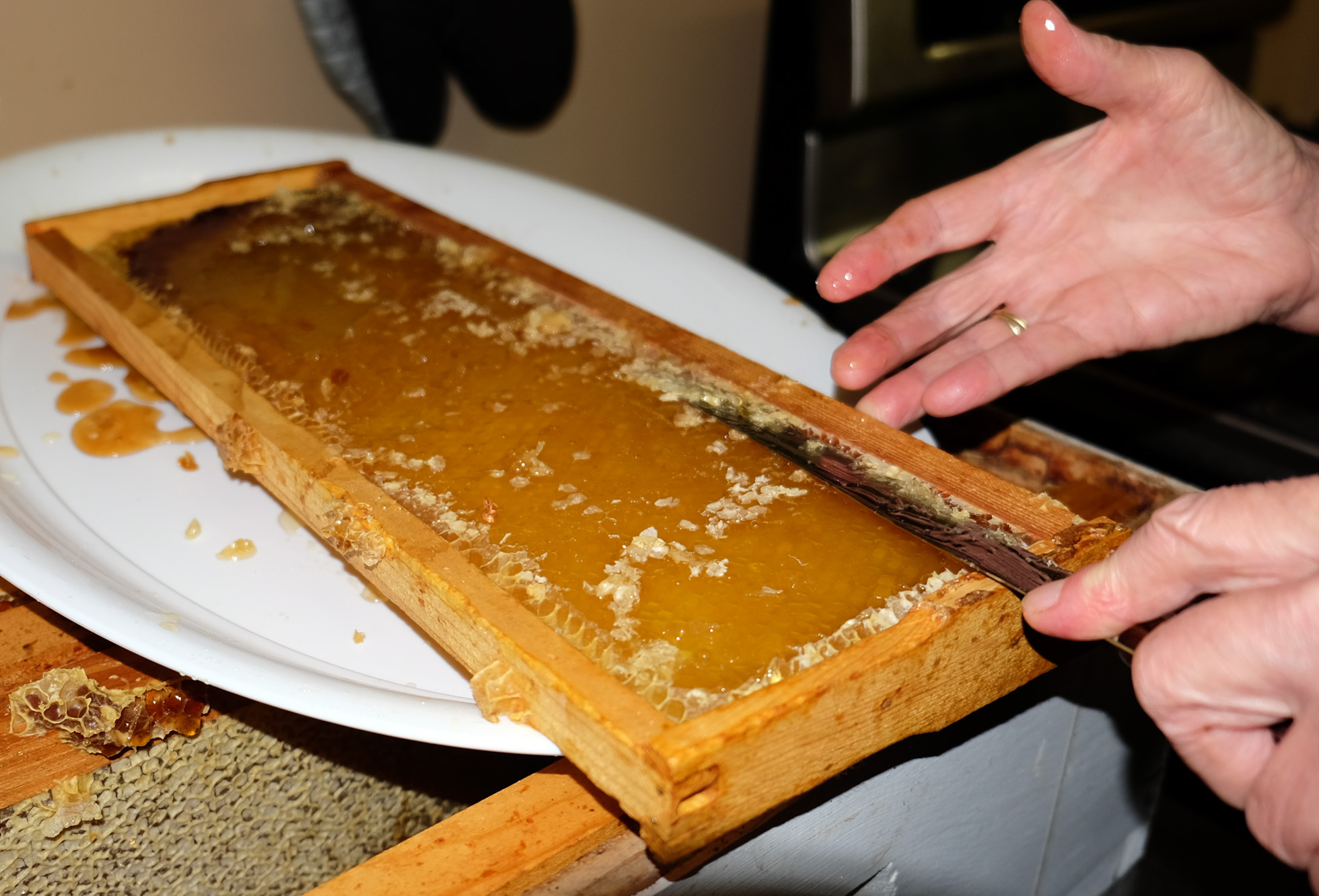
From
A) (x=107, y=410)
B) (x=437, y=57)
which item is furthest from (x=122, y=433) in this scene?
(x=437, y=57)

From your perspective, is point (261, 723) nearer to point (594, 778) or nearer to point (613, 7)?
point (594, 778)

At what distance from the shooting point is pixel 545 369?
0.97 meters

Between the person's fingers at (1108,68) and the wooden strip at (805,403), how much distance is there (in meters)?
0.35

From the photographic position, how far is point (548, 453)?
0.85 metres

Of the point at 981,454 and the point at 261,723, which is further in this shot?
the point at 981,454

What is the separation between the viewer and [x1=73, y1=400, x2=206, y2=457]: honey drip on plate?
1.00m

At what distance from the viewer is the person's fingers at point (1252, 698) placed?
1.78ft

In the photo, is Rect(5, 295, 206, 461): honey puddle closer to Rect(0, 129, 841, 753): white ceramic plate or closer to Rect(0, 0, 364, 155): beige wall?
Rect(0, 129, 841, 753): white ceramic plate

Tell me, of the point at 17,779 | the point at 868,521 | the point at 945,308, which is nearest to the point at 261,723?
the point at 17,779

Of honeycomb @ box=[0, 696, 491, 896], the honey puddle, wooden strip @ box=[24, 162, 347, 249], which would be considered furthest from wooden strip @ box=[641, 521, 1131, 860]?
wooden strip @ box=[24, 162, 347, 249]

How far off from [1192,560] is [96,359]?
1121 millimetres

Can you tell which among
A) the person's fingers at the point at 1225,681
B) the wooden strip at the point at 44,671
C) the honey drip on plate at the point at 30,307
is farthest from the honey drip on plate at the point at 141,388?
the person's fingers at the point at 1225,681

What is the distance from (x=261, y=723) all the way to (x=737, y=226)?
234cm

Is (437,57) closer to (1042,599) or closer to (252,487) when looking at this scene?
(252,487)
